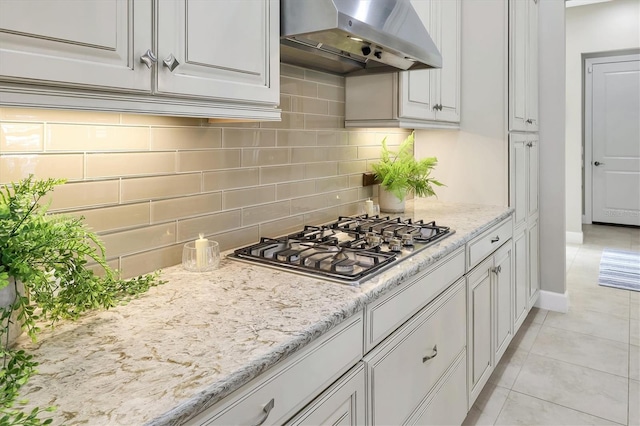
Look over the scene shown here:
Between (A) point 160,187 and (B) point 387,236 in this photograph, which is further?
(B) point 387,236

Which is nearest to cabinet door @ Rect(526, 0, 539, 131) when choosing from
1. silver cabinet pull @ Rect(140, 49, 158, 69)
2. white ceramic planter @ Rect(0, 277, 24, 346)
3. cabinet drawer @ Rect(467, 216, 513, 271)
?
cabinet drawer @ Rect(467, 216, 513, 271)

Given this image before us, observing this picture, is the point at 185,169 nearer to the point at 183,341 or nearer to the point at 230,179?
Result: the point at 230,179

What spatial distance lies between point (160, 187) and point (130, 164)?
0.13 metres

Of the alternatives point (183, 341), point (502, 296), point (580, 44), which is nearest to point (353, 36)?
point (183, 341)

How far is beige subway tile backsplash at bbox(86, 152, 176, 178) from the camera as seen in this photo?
122 cm

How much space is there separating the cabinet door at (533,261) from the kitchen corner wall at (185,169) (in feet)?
5.53

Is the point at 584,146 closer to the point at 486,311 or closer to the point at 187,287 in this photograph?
the point at 486,311

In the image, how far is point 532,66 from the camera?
3.25m

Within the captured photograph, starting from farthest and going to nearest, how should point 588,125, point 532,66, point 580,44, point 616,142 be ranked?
point 588,125, point 616,142, point 580,44, point 532,66

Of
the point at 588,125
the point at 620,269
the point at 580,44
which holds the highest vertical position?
the point at 580,44

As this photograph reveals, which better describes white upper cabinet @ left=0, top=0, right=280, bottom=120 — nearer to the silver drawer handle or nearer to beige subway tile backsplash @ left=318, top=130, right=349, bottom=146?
beige subway tile backsplash @ left=318, top=130, right=349, bottom=146

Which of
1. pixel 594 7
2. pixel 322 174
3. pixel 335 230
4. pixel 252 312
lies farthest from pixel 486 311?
pixel 594 7

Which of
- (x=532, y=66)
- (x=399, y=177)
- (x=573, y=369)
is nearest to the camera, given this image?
(x=399, y=177)

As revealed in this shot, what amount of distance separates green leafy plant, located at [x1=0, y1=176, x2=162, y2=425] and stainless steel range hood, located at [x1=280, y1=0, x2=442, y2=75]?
2.91 feet
